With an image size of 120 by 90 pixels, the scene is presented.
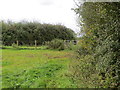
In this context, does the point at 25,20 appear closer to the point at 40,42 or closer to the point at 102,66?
the point at 40,42

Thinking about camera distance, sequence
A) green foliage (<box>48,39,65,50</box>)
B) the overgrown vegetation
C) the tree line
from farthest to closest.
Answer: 1. the tree line
2. green foliage (<box>48,39,65,50</box>)
3. the overgrown vegetation

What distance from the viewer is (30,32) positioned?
15.1m

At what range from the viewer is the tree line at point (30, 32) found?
1433 centimetres

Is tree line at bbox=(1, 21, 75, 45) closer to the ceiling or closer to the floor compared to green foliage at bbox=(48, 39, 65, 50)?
closer to the ceiling

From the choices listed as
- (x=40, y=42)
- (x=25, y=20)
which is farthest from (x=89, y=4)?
(x=25, y=20)

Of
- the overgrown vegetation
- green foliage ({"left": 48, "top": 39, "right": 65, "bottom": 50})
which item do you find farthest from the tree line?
the overgrown vegetation

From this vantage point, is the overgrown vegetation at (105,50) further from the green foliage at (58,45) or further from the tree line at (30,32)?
the tree line at (30,32)

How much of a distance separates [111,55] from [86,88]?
3.25 ft

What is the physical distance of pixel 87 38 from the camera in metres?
3.16

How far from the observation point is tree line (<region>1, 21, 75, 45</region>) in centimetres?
1433

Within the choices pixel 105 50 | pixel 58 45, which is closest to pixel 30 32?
pixel 58 45

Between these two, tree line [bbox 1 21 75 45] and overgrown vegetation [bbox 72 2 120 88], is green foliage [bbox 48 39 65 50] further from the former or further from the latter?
overgrown vegetation [bbox 72 2 120 88]

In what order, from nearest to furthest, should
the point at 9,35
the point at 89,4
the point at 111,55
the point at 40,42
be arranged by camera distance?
1. the point at 111,55
2. the point at 89,4
3. the point at 9,35
4. the point at 40,42

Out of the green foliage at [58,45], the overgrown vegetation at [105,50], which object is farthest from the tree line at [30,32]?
the overgrown vegetation at [105,50]
